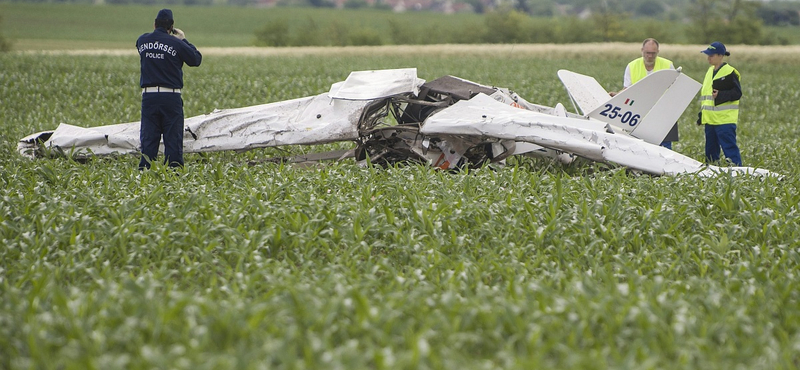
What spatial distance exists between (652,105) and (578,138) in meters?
1.31

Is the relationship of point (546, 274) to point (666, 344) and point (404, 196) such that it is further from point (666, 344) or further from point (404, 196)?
point (404, 196)

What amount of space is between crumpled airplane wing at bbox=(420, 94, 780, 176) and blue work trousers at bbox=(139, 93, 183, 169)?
275 cm

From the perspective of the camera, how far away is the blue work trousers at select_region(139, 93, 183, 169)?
23.6ft

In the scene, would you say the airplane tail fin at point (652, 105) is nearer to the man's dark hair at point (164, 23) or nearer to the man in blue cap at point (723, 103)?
the man in blue cap at point (723, 103)

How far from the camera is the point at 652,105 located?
24.6 feet

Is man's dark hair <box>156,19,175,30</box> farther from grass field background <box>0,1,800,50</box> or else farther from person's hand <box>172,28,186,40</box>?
grass field background <box>0,1,800,50</box>

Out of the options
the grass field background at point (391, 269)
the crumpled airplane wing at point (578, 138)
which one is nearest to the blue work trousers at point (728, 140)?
the grass field background at point (391, 269)

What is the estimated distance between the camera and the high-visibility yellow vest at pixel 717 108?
8375mm

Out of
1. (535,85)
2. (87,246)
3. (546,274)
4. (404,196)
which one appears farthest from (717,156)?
(535,85)

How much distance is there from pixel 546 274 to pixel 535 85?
15.7m

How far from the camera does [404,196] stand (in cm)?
565

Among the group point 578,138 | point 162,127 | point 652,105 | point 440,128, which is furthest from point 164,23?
point 652,105

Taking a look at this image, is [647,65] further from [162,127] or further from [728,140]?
[162,127]

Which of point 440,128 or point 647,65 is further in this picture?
point 647,65
